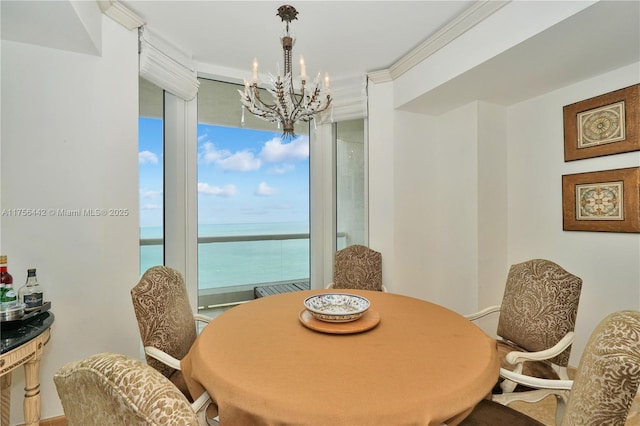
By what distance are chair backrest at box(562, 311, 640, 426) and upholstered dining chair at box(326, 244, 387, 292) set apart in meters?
1.89

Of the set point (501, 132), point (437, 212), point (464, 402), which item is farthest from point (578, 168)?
point (464, 402)

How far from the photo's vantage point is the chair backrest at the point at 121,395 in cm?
50

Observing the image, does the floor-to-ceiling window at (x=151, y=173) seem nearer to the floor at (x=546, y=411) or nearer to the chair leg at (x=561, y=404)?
the chair leg at (x=561, y=404)

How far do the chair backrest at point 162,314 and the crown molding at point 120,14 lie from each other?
165cm

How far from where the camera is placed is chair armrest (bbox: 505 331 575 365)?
4.24 ft

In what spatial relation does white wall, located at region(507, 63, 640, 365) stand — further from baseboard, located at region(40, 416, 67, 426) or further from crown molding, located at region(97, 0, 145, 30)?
baseboard, located at region(40, 416, 67, 426)

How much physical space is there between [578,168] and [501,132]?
700 mm

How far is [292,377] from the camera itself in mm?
935

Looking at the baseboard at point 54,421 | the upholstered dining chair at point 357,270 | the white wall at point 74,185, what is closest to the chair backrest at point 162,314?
the white wall at point 74,185

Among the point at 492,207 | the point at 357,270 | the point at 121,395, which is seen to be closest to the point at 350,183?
the point at 357,270

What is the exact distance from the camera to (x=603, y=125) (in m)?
2.06

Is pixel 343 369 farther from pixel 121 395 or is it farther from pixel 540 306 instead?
pixel 540 306

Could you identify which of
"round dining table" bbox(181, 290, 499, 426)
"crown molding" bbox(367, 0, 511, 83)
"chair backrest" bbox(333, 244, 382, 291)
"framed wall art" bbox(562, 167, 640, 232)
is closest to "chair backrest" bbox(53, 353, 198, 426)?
"round dining table" bbox(181, 290, 499, 426)

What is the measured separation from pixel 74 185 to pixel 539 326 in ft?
9.17
